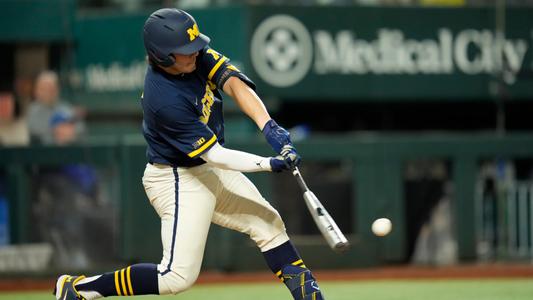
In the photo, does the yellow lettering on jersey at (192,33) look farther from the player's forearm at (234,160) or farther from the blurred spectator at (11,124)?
the blurred spectator at (11,124)

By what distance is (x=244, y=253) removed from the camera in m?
11.4

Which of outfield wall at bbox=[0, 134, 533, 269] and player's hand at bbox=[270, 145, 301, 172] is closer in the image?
player's hand at bbox=[270, 145, 301, 172]

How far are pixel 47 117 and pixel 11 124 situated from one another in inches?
46.3

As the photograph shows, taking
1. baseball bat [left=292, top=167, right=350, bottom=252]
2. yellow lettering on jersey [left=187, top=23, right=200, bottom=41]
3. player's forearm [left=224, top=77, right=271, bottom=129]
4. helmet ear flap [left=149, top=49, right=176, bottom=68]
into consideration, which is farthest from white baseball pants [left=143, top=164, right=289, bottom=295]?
yellow lettering on jersey [left=187, top=23, right=200, bottom=41]

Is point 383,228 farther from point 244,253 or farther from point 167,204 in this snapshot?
point 244,253

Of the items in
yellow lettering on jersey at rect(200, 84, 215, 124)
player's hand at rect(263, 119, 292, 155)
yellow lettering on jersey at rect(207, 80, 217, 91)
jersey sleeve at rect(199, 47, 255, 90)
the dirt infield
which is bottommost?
the dirt infield

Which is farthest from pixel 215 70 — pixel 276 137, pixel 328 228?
pixel 328 228

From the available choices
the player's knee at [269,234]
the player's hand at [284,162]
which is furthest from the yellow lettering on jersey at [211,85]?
the player's knee at [269,234]

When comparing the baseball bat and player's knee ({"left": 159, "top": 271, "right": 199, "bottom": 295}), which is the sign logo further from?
player's knee ({"left": 159, "top": 271, "right": 199, "bottom": 295})

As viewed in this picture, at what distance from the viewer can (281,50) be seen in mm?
12484

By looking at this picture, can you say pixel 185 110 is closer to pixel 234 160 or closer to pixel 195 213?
pixel 234 160

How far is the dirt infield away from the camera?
10734 millimetres

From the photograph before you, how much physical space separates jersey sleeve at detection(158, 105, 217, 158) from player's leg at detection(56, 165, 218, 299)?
29 cm

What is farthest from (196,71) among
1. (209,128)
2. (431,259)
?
(431,259)
